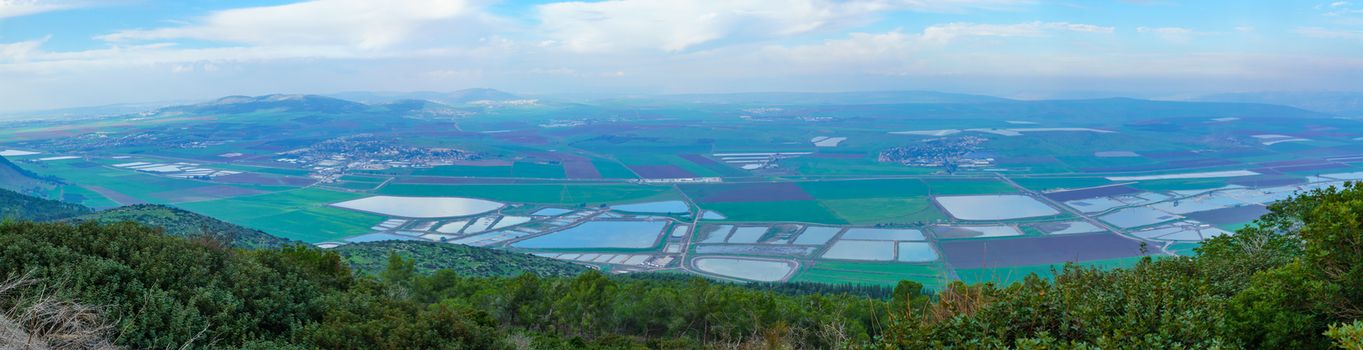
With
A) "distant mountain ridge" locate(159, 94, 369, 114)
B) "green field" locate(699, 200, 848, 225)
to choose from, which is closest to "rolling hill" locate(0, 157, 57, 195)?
"green field" locate(699, 200, 848, 225)

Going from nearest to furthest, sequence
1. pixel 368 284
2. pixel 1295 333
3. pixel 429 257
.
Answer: pixel 1295 333
pixel 368 284
pixel 429 257

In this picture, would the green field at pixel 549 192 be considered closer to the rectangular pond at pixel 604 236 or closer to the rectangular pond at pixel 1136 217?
the rectangular pond at pixel 604 236

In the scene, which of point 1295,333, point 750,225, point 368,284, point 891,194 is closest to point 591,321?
point 368,284

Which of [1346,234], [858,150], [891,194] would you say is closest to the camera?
[1346,234]

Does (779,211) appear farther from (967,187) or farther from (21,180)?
(21,180)

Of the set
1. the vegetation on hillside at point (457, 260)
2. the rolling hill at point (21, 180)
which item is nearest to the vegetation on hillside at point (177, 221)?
the vegetation on hillside at point (457, 260)

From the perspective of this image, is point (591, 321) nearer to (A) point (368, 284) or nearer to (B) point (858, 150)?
(A) point (368, 284)
